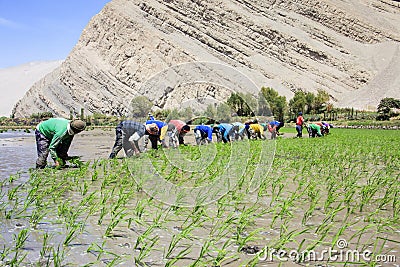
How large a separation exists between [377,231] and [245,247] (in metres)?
1.45

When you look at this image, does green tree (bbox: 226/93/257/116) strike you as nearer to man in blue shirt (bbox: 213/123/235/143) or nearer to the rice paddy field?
the rice paddy field

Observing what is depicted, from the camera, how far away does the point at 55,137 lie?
8.00 metres

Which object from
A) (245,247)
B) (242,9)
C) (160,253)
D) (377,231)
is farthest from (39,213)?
(242,9)

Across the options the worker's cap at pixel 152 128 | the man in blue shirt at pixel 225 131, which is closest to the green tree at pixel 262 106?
the worker's cap at pixel 152 128

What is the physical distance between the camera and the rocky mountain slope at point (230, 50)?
7350cm

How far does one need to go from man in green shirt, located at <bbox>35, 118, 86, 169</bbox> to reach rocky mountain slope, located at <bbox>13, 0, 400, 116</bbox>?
192ft

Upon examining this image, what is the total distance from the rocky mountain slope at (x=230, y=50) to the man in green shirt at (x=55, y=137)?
58.6 m

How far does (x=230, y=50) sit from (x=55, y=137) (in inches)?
2939

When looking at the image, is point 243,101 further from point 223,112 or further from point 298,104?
point 298,104

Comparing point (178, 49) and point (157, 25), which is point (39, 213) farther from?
point (157, 25)

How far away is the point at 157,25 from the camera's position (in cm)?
8081

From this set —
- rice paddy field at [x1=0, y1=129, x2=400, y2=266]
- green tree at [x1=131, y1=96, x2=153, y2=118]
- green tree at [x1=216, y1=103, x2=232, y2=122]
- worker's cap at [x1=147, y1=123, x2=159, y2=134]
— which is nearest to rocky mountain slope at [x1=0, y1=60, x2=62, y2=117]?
worker's cap at [x1=147, y1=123, x2=159, y2=134]

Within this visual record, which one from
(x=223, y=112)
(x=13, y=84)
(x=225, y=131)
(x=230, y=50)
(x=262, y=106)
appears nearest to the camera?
(x=262, y=106)

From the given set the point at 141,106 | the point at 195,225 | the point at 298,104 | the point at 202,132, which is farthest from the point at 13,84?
the point at 195,225
